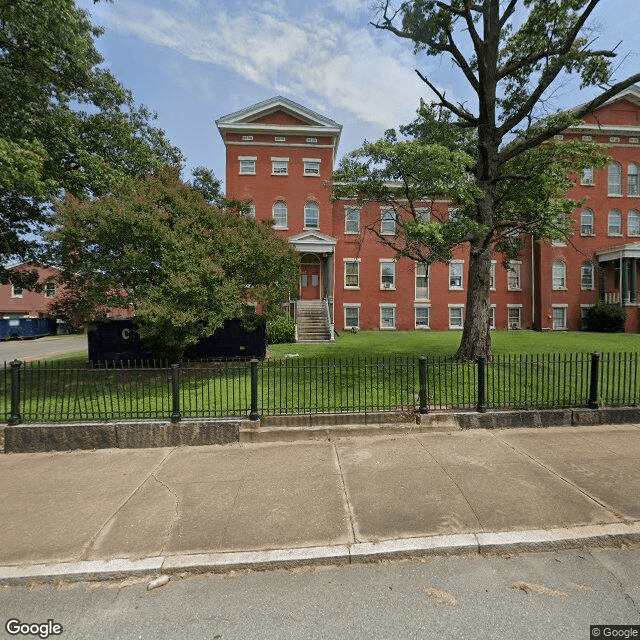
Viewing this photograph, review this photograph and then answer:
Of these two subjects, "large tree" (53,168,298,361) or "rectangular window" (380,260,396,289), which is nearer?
"large tree" (53,168,298,361)

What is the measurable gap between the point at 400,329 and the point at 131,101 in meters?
20.5

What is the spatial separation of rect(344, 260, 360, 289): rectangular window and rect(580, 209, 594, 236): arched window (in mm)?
17255

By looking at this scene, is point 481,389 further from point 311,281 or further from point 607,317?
point 607,317

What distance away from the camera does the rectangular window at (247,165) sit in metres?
23.6

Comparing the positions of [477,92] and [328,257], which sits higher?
[477,92]

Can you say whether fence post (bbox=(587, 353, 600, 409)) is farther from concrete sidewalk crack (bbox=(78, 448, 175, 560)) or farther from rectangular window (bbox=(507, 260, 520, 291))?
rectangular window (bbox=(507, 260, 520, 291))

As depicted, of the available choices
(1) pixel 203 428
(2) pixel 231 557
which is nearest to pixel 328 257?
(1) pixel 203 428

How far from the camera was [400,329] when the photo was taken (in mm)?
25438

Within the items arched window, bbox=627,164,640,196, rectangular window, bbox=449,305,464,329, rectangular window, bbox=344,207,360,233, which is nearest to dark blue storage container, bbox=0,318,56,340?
rectangular window, bbox=344,207,360,233

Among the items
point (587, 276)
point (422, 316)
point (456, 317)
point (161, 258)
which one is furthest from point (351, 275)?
point (587, 276)

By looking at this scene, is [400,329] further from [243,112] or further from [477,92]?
[243,112]

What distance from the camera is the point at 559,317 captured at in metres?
26.4

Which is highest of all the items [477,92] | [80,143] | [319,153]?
[319,153]

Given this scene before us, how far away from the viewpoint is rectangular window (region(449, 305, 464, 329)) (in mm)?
25828
